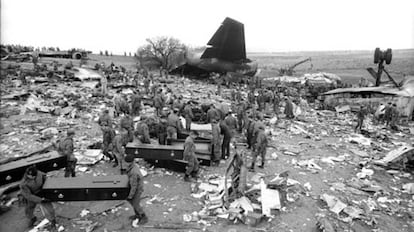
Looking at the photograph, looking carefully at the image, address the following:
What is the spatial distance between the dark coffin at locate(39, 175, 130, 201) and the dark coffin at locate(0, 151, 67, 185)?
2.68 ft

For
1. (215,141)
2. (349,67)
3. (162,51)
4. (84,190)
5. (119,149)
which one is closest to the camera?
(84,190)

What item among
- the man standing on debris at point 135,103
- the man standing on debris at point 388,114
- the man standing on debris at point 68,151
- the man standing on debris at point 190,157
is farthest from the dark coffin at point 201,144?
the man standing on debris at point 388,114

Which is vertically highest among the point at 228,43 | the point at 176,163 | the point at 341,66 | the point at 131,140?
the point at 228,43

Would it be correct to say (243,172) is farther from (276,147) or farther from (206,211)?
(276,147)

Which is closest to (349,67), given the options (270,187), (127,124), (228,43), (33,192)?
(228,43)

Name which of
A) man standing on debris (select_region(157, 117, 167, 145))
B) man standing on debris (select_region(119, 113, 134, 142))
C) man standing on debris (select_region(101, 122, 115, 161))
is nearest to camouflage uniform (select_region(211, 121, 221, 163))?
man standing on debris (select_region(157, 117, 167, 145))

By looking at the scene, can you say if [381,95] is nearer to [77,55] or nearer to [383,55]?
[383,55]

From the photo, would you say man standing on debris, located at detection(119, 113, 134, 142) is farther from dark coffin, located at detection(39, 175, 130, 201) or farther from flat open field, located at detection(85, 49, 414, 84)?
flat open field, located at detection(85, 49, 414, 84)

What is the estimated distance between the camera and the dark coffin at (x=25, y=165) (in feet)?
16.0

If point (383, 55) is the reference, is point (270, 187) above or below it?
below

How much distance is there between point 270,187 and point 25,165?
5.03 m

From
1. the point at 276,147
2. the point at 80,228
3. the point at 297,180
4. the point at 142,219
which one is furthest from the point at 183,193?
the point at 276,147

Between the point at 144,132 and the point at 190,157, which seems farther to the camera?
the point at 144,132

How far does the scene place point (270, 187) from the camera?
5.80 metres
